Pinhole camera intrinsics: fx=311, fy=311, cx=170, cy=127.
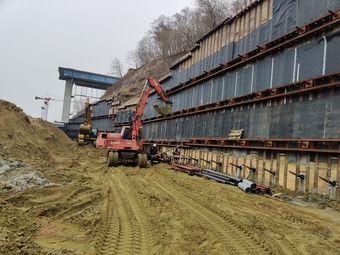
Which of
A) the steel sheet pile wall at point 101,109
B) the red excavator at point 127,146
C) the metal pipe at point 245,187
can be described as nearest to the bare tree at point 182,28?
the steel sheet pile wall at point 101,109

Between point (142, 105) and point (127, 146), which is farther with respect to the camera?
point (142, 105)

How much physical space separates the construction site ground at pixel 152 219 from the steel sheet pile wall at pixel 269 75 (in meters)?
2.74

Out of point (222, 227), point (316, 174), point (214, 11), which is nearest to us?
point (222, 227)

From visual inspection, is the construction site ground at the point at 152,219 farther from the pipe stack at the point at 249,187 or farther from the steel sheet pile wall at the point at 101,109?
the steel sheet pile wall at the point at 101,109

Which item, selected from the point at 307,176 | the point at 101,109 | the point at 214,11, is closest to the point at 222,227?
the point at 307,176

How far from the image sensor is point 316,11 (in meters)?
11.5

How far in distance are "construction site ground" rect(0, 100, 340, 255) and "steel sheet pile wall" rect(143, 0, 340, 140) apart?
9.01 ft

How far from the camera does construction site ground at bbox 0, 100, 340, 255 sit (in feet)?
17.4

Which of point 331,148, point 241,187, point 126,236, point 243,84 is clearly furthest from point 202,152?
point 126,236

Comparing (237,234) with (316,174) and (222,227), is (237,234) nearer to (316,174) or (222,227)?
(222,227)

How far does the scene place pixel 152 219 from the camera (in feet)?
22.9

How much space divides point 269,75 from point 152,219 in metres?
9.26

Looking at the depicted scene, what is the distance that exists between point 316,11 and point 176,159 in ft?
43.0

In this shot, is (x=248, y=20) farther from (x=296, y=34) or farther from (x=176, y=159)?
(x=176, y=159)
